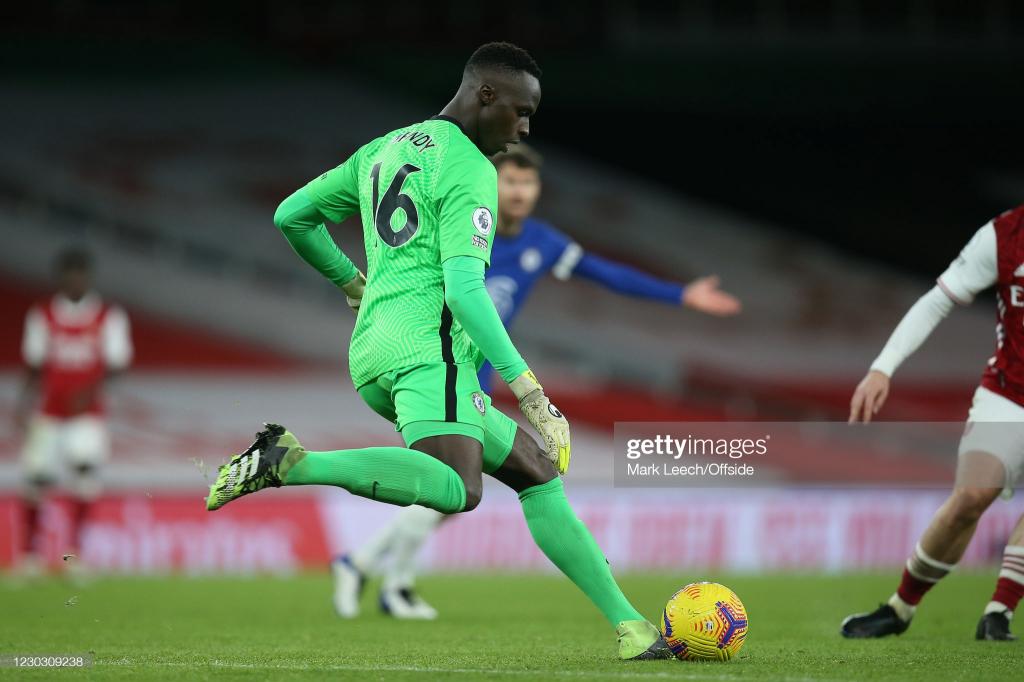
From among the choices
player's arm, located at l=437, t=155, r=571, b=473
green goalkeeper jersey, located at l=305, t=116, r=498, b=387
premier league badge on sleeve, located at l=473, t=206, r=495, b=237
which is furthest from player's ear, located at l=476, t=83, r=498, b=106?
premier league badge on sleeve, located at l=473, t=206, r=495, b=237

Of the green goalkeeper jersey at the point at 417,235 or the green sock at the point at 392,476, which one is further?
the green goalkeeper jersey at the point at 417,235

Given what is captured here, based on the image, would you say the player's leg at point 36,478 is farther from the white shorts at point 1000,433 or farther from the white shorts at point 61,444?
the white shorts at point 1000,433

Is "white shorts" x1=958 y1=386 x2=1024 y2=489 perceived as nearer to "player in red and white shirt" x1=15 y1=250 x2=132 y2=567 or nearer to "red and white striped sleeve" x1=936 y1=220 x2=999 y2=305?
"red and white striped sleeve" x1=936 y1=220 x2=999 y2=305

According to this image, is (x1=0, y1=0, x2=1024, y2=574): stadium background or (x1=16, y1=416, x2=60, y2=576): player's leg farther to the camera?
(x1=0, y1=0, x2=1024, y2=574): stadium background

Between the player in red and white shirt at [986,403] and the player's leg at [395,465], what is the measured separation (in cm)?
184

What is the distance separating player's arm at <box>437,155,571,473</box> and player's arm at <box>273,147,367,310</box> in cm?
59

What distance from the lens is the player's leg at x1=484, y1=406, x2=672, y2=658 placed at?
4.75 metres

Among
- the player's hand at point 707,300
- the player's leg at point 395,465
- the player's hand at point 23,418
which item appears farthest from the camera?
the player's hand at point 23,418

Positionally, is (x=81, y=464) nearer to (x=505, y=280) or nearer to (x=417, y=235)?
(x=505, y=280)

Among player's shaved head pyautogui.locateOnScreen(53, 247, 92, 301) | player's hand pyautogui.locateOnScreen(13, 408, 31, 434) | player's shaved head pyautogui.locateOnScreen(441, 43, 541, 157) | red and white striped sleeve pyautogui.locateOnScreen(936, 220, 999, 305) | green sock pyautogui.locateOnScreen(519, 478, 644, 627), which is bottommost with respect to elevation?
green sock pyautogui.locateOnScreen(519, 478, 644, 627)

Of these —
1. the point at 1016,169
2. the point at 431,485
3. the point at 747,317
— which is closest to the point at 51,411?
the point at 431,485

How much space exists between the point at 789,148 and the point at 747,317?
376 cm

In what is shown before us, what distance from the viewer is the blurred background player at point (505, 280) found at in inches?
292

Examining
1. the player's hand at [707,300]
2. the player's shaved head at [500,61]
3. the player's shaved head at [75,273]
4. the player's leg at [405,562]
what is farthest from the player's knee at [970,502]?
the player's shaved head at [75,273]
